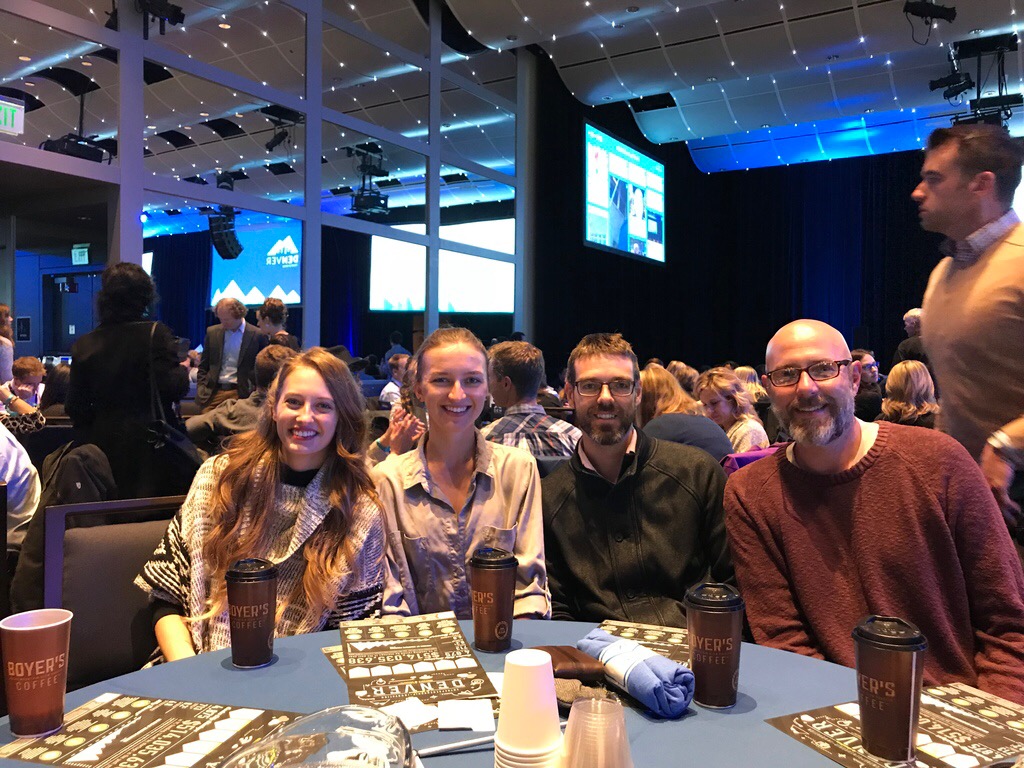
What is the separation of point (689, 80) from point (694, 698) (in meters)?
9.42

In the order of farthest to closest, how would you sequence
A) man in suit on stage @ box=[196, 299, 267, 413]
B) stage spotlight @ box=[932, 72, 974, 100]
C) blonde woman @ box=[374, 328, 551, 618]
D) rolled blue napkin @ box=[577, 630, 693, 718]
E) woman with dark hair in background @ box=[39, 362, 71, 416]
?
stage spotlight @ box=[932, 72, 974, 100], man in suit on stage @ box=[196, 299, 267, 413], woman with dark hair in background @ box=[39, 362, 71, 416], blonde woman @ box=[374, 328, 551, 618], rolled blue napkin @ box=[577, 630, 693, 718]

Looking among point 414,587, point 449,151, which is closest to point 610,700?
point 414,587

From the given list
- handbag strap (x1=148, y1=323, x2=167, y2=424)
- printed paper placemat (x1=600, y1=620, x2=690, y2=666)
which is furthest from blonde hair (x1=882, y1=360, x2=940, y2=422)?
handbag strap (x1=148, y1=323, x2=167, y2=424)

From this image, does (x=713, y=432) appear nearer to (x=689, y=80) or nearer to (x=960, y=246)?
(x=960, y=246)

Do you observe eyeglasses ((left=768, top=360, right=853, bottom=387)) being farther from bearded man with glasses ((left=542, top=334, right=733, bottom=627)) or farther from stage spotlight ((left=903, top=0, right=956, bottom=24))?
stage spotlight ((left=903, top=0, right=956, bottom=24))

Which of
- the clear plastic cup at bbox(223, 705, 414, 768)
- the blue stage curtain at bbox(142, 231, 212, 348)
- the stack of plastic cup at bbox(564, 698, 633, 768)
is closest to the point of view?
the clear plastic cup at bbox(223, 705, 414, 768)

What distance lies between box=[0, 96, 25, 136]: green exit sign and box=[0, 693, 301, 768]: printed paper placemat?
587 cm

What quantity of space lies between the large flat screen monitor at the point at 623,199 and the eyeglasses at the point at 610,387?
908 centimetres

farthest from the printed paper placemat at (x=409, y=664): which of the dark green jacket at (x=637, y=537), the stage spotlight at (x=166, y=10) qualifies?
the stage spotlight at (x=166, y=10)

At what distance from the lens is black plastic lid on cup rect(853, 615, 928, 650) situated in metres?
1.03

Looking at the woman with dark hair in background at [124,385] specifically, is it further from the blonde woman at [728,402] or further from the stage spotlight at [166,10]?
the stage spotlight at [166,10]

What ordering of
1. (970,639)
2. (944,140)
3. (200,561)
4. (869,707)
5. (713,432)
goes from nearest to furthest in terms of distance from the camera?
(869,707), (970,639), (200,561), (944,140), (713,432)

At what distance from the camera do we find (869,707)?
1.05 meters

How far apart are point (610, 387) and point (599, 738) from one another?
140 centimetres
